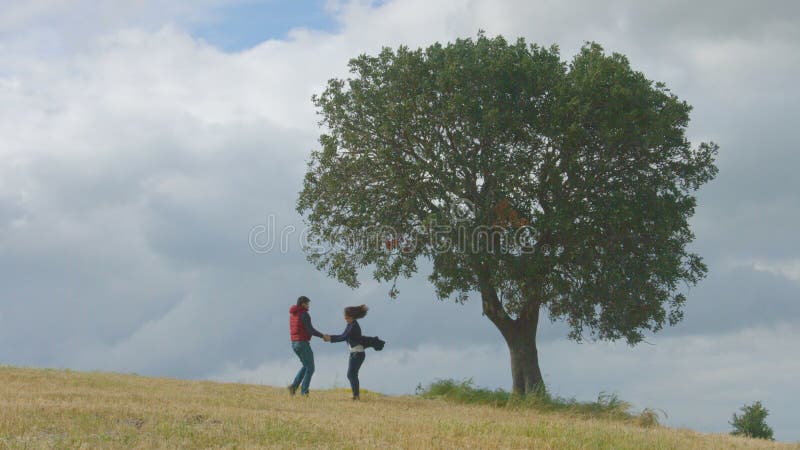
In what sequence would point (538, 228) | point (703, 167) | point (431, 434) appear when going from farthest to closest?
point (703, 167)
point (538, 228)
point (431, 434)

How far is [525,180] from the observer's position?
2838 centimetres

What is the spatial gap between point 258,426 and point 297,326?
8.15 meters

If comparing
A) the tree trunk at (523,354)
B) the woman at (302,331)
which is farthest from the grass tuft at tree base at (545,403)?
the woman at (302,331)

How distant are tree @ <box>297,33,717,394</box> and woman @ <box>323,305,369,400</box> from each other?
3969 mm

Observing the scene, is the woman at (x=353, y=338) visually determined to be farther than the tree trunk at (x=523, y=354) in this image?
No

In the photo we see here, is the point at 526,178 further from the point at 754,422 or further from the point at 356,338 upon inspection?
the point at 754,422

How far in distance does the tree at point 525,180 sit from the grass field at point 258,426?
540 cm

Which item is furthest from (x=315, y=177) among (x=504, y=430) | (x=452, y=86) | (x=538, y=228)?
(x=504, y=430)

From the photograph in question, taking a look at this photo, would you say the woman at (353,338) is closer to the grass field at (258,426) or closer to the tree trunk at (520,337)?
the grass field at (258,426)

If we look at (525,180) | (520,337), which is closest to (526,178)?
(525,180)

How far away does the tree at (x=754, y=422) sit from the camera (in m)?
36.7

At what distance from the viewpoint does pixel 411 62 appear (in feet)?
95.1

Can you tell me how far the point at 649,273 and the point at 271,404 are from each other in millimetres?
14015

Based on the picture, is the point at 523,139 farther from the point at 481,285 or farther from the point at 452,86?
the point at 481,285
